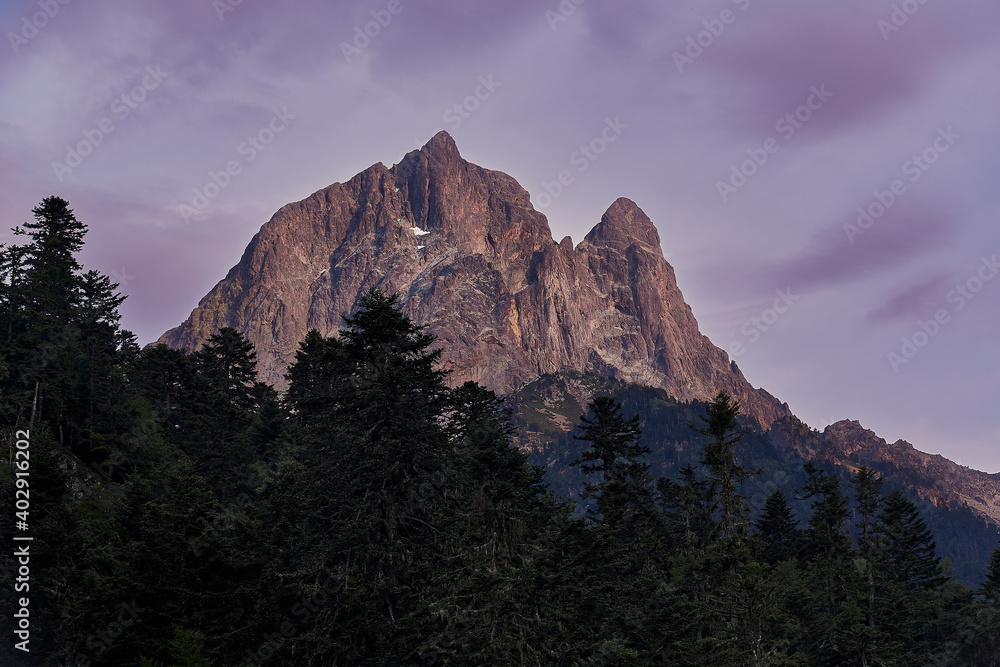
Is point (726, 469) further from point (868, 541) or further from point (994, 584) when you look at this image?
point (994, 584)

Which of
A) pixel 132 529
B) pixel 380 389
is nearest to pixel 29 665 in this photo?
pixel 132 529

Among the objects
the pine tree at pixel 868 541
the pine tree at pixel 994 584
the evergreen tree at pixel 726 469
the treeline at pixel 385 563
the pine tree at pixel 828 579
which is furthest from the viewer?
the pine tree at pixel 994 584

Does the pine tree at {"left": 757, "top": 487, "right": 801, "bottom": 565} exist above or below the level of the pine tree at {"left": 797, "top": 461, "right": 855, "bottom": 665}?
above

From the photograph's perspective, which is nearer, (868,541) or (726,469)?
(726,469)

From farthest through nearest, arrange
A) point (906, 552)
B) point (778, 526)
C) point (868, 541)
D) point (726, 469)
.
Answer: point (906, 552), point (778, 526), point (868, 541), point (726, 469)

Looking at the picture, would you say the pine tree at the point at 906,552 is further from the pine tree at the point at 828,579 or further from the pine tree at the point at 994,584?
the pine tree at the point at 828,579

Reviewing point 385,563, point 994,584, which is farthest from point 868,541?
point 385,563

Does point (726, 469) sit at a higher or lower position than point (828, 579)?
higher

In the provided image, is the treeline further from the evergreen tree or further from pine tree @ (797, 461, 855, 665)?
pine tree @ (797, 461, 855, 665)

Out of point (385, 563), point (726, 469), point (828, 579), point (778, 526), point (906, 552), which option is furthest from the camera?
point (906, 552)

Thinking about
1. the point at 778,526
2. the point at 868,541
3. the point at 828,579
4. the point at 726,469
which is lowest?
the point at 828,579

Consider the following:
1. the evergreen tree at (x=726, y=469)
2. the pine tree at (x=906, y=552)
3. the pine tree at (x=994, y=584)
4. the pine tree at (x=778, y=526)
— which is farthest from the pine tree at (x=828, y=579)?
the evergreen tree at (x=726, y=469)

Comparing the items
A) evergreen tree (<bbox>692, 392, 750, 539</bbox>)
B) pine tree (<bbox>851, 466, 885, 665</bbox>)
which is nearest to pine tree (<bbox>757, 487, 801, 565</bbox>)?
pine tree (<bbox>851, 466, 885, 665</bbox>)

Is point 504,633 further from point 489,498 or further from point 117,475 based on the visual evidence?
point 117,475
